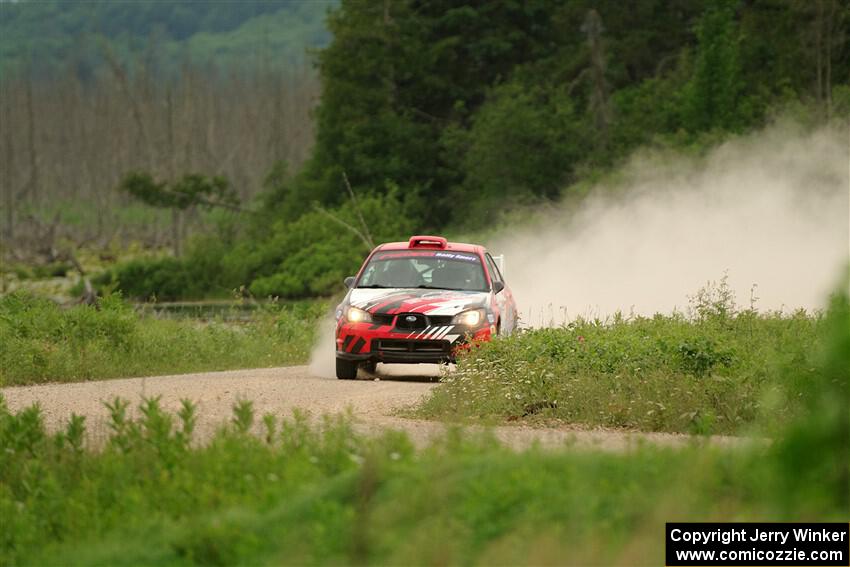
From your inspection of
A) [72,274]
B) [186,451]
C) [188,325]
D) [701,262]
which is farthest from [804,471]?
[72,274]

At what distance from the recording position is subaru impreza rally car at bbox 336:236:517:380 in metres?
18.6

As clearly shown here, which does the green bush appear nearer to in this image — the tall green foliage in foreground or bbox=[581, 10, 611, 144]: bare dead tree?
bbox=[581, 10, 611, 144]: bare dead tree

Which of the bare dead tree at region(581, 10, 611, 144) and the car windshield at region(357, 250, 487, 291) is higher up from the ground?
the bare dead tree at region(581, 10, 611, 144)

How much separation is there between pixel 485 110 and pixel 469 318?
41.4 metres

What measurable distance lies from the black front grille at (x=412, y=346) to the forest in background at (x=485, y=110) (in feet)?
108

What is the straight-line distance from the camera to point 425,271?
1998 centimetres

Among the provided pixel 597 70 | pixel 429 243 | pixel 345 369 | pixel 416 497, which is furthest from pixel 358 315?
pixel 597 70

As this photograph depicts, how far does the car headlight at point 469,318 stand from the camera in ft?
61.1

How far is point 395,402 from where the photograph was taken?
15.9 meters

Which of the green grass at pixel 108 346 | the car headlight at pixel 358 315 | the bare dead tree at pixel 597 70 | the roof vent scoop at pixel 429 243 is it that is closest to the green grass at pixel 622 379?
the car headlight at pixel 358 315

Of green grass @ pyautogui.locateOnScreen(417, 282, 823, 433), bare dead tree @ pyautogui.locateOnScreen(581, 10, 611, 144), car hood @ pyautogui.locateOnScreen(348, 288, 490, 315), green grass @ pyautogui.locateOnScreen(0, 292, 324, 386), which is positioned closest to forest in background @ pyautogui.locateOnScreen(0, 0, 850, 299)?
bare dead tree @ pyautogui.locateOnScreen(581, 10, 611, 144)

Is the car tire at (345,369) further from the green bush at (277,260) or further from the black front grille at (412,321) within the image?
the green bush at (277,260)

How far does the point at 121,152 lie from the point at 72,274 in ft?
173

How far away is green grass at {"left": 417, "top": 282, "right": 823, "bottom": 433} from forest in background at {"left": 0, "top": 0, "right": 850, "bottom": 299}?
34425 millimetres
